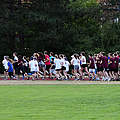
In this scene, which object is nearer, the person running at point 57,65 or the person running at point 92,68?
the person running at point 92,68

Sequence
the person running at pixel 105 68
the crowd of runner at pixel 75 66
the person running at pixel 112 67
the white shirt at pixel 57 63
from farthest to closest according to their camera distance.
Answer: the white shirt at pixel 57 63 < the crowd of runner at pixel 75 66 < the person running at pixel 105 68 < the person running at pixel 112 67

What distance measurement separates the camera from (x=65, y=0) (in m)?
48.5

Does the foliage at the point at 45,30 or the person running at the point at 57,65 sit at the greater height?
the foliage at the point at 45,30

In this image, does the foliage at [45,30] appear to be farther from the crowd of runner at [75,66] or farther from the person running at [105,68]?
the person running at [105,68]

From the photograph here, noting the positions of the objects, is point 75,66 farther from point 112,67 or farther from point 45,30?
point 45,30

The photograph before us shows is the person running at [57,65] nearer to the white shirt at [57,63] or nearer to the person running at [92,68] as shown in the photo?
the white shirt at [57,63]

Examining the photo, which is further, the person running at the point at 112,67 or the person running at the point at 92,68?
the person running at the point at 92,68

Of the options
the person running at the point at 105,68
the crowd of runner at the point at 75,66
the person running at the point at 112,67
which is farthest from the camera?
the crowd of runner at the point at 75,66

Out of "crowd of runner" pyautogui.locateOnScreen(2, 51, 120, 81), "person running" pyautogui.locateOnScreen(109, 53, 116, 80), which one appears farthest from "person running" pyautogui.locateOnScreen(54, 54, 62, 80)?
"person running" pyautogui.locateOnScreen(109, 53, 116, 80)

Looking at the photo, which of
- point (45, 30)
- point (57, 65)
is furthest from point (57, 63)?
point (45, 30)

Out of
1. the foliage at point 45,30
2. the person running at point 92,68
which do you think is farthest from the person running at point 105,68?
the foliage at point 45,30

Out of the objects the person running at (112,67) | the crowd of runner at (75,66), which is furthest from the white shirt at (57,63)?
the person running at (112,67)

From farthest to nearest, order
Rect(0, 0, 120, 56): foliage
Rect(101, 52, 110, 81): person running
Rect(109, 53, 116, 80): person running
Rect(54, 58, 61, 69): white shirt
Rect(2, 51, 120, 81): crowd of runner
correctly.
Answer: Rect(0, 0, 120, 56): foliage, Rect(54, 58, 61, 69): white shirt, Rect(2, 51, 120, 81): crowd of runner, Rect(101, 52, 110, 81): person running, Rect(109, 53, 116, 80): person running

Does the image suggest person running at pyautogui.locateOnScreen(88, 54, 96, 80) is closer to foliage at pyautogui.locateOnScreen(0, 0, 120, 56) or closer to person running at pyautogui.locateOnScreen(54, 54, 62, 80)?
person running at pyautogui.locateOnScreen(54, 54, 62, 80)
